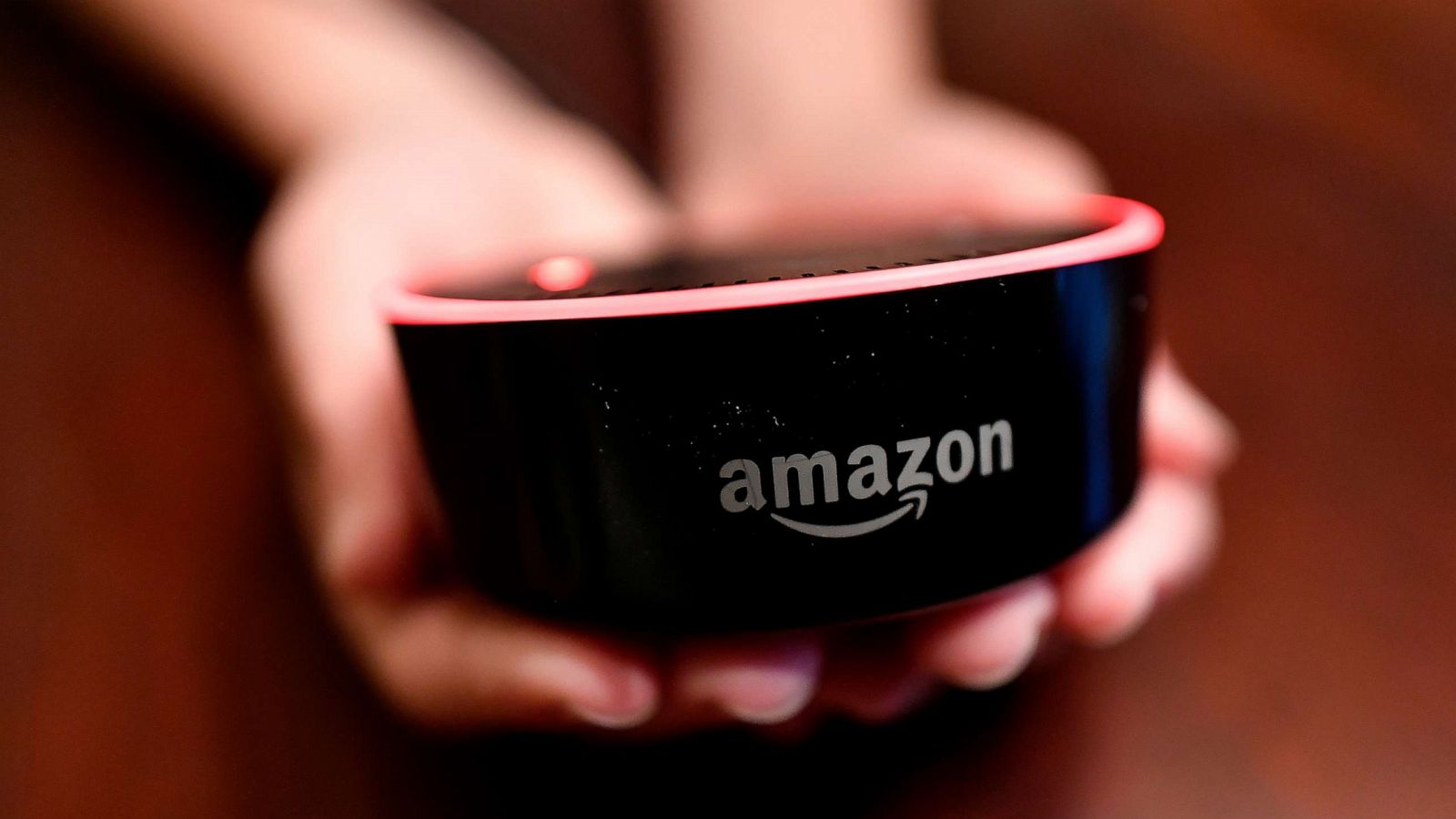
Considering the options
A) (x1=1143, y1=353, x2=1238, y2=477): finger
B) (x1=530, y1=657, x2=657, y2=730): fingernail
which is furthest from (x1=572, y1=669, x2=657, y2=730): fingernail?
(x1=1143, y1=353, x2=1238, y2=477): finger

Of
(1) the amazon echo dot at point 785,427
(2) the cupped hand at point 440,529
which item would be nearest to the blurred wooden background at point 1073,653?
(2) the cupped hand at point 440,529

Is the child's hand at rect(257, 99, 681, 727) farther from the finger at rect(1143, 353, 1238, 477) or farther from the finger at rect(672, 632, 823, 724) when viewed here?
the finger at rect(1143, 353, 1238, 477)

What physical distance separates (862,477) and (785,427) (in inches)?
1.1

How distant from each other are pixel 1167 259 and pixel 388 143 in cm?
53

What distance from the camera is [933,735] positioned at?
0.44 m

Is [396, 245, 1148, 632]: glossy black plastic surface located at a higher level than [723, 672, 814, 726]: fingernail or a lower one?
higher

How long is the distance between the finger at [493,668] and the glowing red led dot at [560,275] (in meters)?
0.12

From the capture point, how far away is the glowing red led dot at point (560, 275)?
1.21 ft

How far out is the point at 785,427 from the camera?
29 centimetres

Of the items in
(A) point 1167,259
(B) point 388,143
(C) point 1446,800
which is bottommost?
(C) point 1446,800

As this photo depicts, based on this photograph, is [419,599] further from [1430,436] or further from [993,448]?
[1430,436]

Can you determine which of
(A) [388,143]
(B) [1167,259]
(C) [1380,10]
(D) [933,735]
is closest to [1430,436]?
(B) [1167,259]

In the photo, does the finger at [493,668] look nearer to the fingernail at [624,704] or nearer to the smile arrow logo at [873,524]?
the fingernail at [624,704]

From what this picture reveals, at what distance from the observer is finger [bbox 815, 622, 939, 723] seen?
40 cm
